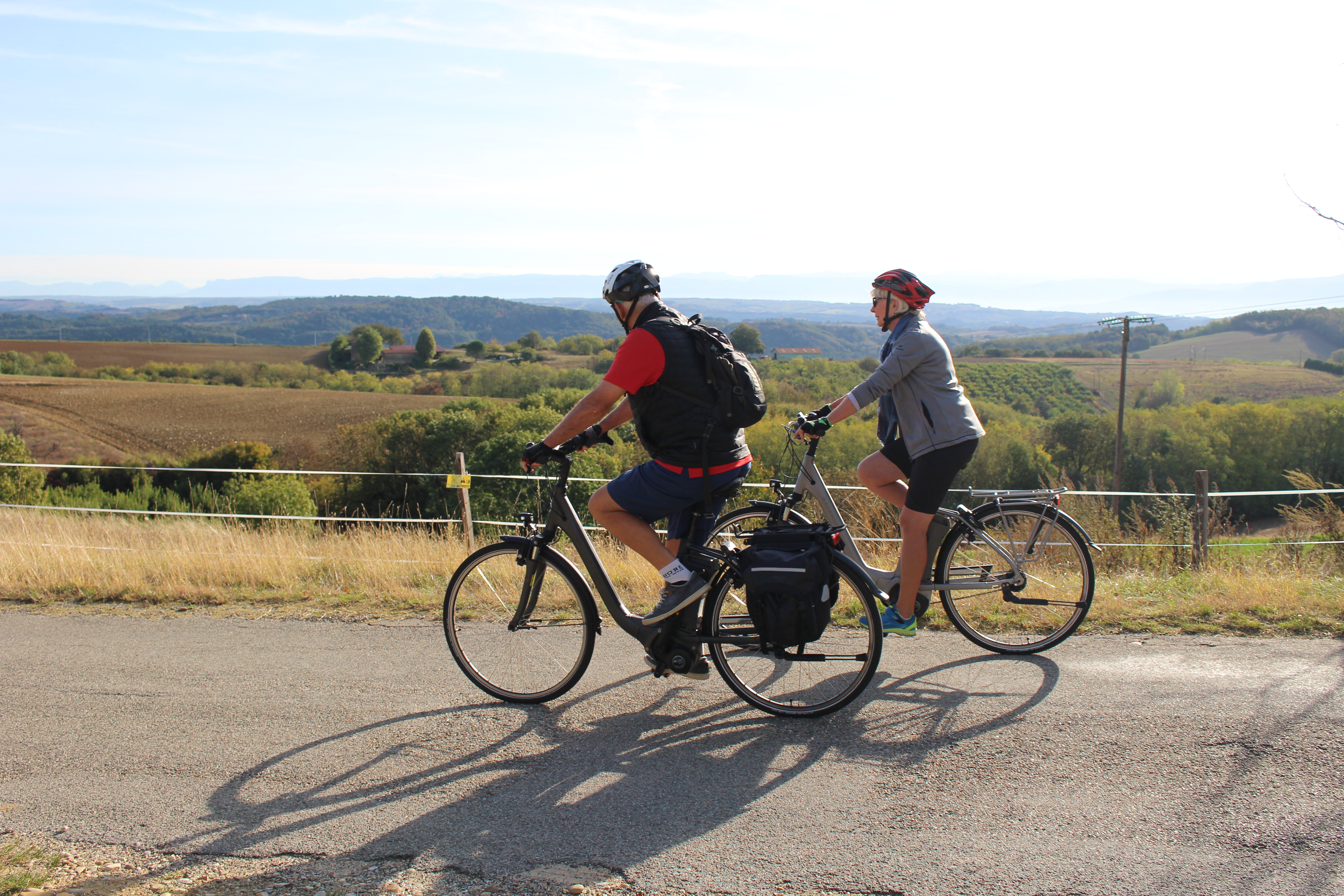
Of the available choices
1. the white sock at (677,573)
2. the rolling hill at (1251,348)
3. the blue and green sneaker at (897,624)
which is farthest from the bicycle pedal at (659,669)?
the rolling hill at (1251,348)

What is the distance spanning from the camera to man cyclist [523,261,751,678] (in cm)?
356

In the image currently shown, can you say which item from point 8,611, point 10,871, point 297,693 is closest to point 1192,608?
point 297,693

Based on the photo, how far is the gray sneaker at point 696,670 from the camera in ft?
12.6

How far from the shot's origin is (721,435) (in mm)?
3676

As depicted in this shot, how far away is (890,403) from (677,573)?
1536 millimetres

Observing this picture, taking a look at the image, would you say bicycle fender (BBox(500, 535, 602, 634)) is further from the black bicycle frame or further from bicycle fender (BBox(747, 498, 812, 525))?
bicycle fender (BBox(747, 498, 812, 525))

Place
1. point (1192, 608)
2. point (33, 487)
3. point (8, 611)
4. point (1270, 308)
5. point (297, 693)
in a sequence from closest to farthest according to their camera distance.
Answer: point (297, 693)
point (1192, 608)
point (8, 611)
point (33, 487)
point (1270, 308)

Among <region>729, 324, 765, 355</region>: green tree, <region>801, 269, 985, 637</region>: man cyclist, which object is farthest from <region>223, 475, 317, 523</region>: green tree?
<region>801, 269, 985, 637</region>: man cyclist

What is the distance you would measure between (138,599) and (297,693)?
2515 mm

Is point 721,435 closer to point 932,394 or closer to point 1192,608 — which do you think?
point 932,394

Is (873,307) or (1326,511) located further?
(1326,511)

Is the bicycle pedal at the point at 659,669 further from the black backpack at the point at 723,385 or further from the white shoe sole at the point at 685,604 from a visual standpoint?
the black backpack at the point at 723,385

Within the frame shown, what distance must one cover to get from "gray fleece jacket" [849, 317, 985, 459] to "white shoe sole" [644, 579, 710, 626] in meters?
1.17

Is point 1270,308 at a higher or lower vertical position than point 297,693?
higher
